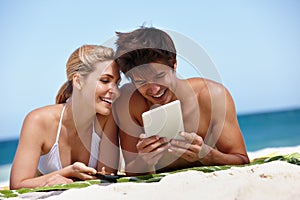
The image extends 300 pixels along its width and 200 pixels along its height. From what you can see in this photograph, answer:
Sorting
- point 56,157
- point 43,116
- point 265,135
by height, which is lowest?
point 265,135

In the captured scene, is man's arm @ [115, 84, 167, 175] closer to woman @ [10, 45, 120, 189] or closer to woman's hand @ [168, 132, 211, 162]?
woman @ [10, 45, 120, 189]

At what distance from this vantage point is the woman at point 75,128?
2551 millimetres

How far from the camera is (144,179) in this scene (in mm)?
2223

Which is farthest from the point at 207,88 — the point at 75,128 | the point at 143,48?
the point at 75,128

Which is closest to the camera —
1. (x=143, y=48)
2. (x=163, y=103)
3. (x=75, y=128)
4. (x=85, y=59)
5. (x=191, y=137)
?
(x=191, y=137)

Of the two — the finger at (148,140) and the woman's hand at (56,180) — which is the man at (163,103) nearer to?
the finger at (148,140)

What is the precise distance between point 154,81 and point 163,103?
19cm

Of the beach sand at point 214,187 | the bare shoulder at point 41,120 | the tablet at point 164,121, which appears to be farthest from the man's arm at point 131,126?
the beach sand at point 214,187

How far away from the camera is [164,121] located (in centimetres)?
241

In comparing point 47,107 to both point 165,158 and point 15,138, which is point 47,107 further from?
point 15,138

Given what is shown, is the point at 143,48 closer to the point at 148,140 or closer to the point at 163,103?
the point at 163,103

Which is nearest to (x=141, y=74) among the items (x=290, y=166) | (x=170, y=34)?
(x=170, y=34)

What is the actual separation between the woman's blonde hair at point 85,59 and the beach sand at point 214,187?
3.01ft

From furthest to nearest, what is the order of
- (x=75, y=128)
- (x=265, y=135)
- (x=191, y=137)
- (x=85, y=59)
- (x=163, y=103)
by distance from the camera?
(x=265, y=135), (x=75, y=128), (x=85, y=59), (x=163, y=103), (x=191, y=137)
